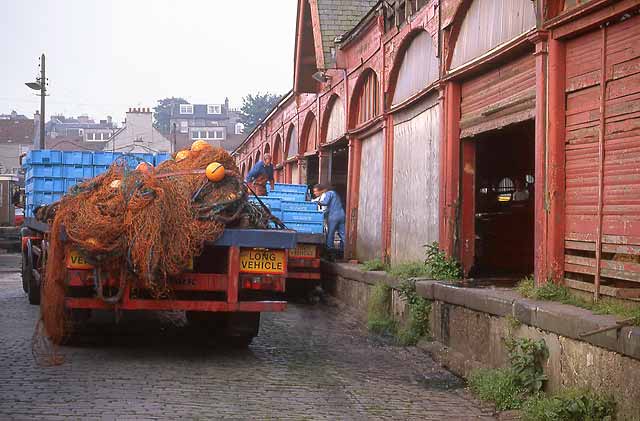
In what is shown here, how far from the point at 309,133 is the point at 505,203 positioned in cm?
1038

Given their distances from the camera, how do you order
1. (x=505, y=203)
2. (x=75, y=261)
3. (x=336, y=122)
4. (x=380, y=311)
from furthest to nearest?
(x=336, y=122) → (x=505, y=203) → (x=380, y=311) → (x=75, y=261)

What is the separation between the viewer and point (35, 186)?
13273 millimetres

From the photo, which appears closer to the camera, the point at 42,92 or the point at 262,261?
the point at 262,261

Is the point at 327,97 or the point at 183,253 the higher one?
the point at 327,97

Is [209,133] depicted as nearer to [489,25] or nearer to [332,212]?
[332,212]

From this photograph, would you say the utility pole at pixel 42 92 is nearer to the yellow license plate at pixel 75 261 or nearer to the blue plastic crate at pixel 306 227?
the blue plastic crate at pixel 306 227

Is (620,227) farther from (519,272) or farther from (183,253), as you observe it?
(519,272)

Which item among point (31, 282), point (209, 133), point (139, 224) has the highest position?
point (209, 133)

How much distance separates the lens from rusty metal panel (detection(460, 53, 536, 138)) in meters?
9.24

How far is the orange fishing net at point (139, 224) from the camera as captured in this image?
8.51 meters

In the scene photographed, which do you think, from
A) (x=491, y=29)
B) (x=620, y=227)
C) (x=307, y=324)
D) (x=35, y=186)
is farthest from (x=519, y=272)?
(x=35, y=186)

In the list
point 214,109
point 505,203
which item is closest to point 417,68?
point 505,203

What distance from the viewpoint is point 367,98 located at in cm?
1712

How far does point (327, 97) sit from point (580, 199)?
43.4 ft
